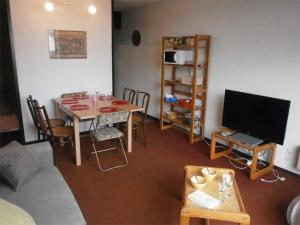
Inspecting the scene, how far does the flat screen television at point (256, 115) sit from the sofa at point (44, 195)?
246cm

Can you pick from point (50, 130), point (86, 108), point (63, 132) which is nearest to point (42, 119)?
point (50, 130)

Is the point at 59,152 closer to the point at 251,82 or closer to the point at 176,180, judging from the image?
the point at 176,180

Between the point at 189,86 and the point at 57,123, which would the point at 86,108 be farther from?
the point at 189,86

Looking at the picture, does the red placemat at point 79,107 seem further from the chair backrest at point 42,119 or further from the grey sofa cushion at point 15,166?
the grey sofa cushion at point 15,166

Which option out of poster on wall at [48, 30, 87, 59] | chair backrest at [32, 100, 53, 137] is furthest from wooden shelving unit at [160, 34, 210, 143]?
chair backrest at [32, 100, 53, 137]

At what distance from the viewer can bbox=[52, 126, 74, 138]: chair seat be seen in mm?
3270

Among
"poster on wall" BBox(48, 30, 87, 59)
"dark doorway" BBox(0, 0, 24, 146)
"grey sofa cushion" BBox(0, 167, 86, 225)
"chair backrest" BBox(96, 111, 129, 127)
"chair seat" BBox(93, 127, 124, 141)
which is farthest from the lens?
"poster on wall" BBox(48, 30, 87, 59)

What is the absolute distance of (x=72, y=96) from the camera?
4.13m

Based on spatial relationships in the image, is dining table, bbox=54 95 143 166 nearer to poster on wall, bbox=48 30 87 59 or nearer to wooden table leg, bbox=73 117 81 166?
wooden table leg, bbox=73 117 81 166

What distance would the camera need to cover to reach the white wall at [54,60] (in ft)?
11.9

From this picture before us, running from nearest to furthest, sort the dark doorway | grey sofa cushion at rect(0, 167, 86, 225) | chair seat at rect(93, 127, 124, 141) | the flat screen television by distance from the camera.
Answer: grey sofa cushion at rect(0, 167, 86, 225)
the flat screen television
chair seat at rect(93, 127, 124, 141)
the dark doorway

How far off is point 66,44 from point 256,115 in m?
3.08

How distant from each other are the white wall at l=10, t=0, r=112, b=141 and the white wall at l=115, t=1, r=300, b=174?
1.23 m

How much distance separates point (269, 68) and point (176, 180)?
6.20ft
